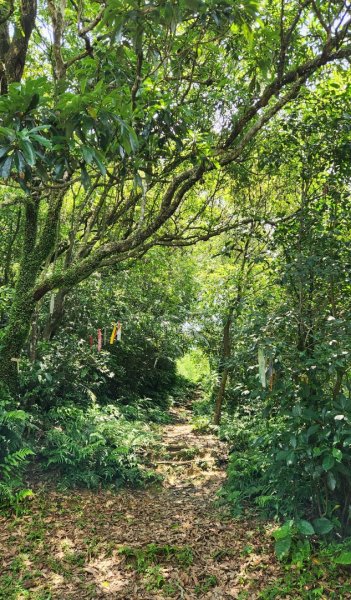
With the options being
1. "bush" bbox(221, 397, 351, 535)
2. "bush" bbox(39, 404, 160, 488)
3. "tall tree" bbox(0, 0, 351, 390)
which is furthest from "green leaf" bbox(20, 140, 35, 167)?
"bush" bbox(39, 404, 160, 488)

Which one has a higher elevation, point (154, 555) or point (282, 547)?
point (282, 547)

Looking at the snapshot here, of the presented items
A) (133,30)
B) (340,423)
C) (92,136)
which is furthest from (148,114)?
(340,423)

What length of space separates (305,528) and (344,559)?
38cm

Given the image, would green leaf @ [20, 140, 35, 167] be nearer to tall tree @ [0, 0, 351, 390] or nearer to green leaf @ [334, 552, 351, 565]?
tall tree @ [0, 0, 351, 390]

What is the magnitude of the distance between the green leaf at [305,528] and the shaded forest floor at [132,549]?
1.12ft

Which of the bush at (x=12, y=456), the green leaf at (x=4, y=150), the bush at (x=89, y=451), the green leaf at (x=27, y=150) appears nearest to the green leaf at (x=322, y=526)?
the bush at (x=89, y=451)

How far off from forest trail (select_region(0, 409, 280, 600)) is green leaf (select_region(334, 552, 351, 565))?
50 cm

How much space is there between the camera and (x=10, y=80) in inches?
202

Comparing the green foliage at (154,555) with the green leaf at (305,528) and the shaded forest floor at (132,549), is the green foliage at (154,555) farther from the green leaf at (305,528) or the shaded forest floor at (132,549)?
the green leaf at (305,528)

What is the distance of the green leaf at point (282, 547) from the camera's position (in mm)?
3562

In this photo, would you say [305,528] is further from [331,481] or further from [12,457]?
[12,457]

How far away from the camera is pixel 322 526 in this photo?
3.63m

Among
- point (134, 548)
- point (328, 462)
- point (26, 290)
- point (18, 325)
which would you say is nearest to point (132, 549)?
point (134, 548)

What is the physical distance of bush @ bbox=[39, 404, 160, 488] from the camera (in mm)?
5223
